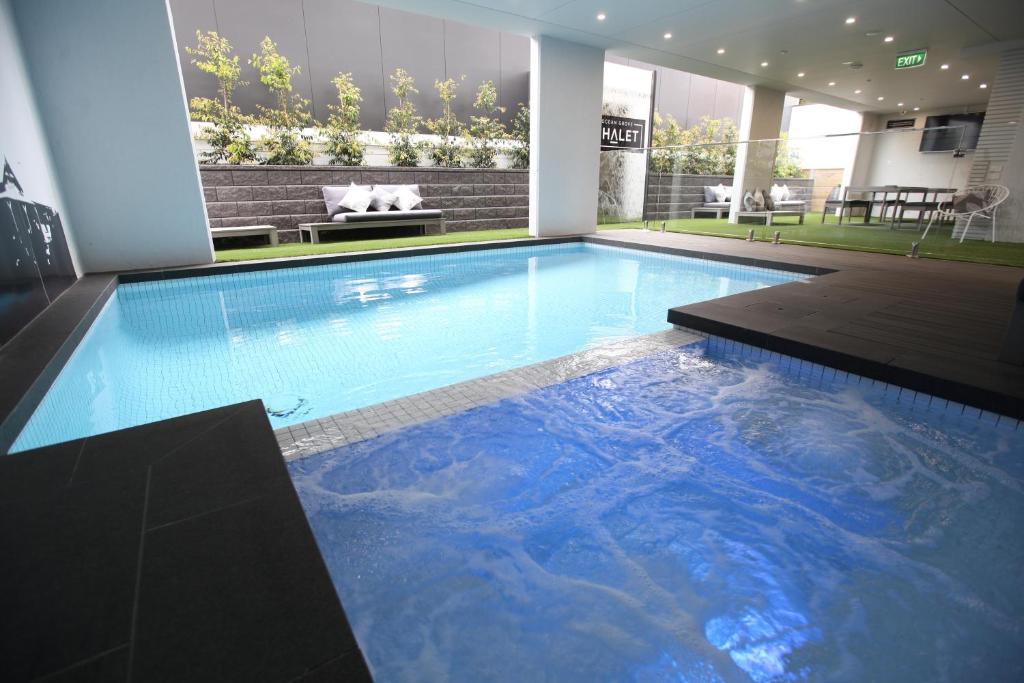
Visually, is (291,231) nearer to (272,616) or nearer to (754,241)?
(754,241)

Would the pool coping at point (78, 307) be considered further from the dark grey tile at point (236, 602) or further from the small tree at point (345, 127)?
the small tree at point (345, 127)

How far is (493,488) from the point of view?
6.36 feet

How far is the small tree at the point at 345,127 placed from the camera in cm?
834

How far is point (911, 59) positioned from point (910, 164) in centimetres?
253

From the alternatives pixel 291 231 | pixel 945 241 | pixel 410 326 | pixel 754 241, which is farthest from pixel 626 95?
pixel 410 326

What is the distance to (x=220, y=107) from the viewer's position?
7531 millimetres

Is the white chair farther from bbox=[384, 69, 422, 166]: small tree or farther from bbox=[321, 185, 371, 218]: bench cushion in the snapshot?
bbox=[321, 185, 371, 218]: bench cushion

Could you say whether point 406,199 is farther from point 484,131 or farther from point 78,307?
point 78,307

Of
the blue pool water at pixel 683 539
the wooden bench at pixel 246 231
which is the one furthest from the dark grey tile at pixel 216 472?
the wooden bench at pixel 246 231

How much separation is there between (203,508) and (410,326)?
9.66 ft

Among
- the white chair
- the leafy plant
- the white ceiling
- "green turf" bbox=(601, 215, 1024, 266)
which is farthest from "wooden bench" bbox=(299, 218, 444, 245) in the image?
the white chair

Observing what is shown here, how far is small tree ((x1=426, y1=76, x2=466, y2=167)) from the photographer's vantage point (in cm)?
928

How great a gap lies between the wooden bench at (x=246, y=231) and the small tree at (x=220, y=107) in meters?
1.20

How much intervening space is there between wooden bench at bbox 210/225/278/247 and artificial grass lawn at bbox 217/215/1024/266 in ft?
0.69
